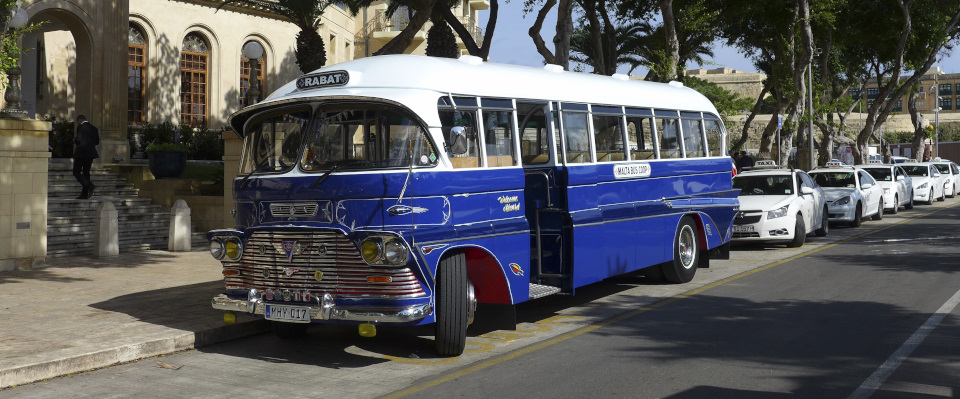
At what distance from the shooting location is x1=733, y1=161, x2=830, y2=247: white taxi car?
56.1 feet

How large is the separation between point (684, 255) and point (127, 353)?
7923mm

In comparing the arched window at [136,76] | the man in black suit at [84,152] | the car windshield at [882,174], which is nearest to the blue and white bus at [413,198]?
the man in black suit at [84,152]

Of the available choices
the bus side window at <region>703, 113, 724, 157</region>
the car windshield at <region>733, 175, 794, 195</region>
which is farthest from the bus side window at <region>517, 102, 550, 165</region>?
the car windshield at <region>733, 175, 794, 195</region>

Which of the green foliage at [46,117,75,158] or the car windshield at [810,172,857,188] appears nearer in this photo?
the green foliage at [46,117,75,158]

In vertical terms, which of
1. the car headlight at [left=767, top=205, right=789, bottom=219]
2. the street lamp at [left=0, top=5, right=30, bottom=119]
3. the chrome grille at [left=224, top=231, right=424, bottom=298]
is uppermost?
the street lamp at [left=0, top=5, right=30, bottom=119]

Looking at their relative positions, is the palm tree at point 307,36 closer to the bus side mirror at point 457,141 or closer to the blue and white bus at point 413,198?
the blue and white bus at point 413,198

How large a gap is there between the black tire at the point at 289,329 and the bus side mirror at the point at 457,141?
105 inches

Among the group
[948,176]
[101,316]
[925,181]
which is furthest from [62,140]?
[948,176]

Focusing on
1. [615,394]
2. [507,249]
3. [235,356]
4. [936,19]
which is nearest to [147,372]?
[235,356]

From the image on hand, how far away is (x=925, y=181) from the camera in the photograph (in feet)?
105

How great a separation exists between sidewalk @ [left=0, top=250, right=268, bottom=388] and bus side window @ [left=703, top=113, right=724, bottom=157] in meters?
7.65

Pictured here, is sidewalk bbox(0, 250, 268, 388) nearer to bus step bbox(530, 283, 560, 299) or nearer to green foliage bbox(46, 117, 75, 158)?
bus step bbox(530, 283, 560, 299)

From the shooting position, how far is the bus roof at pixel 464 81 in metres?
8.23

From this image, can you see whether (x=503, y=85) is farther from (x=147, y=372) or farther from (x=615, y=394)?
(x=147, y=372)
